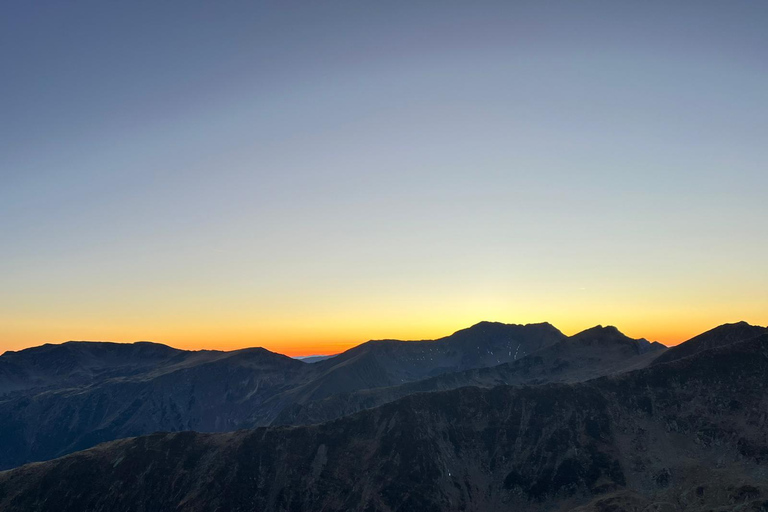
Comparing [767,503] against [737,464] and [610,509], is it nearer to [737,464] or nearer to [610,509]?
[737,464]

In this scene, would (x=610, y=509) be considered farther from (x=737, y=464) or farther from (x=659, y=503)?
(x=737, y=464)

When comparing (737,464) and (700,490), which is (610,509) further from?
(737,464)

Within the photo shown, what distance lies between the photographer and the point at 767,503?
6550 inches

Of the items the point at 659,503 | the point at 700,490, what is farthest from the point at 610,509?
the point at 700,490

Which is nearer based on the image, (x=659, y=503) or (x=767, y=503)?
(x=767, y=503)

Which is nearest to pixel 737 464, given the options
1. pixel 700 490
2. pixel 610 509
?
pixel 700 490

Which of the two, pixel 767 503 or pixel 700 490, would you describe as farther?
pixel 700 490

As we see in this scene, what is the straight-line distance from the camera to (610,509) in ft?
615

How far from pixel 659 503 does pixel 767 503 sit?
30594 mm

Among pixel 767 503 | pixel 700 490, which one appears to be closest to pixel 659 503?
pixel 700 490

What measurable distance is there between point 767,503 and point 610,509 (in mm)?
44141

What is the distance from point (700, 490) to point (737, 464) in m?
21.1

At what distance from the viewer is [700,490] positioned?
612ft

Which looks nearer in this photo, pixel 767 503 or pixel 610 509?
pixel 767 503
